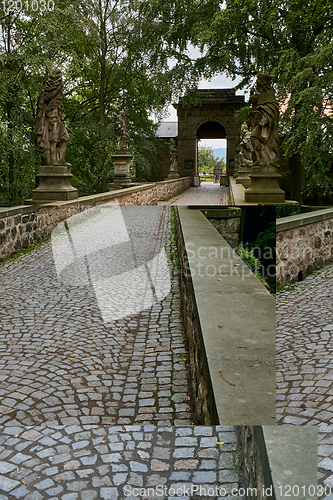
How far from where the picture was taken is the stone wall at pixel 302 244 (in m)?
7.18

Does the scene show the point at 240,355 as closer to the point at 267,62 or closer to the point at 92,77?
the point at 267,62

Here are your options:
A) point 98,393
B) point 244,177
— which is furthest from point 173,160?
point 98,393

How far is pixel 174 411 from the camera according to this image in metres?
3.14

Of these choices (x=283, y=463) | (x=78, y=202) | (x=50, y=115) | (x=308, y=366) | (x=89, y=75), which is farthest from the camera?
(x=89, y=75)

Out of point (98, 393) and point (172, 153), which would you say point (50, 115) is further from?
point (172, 153)

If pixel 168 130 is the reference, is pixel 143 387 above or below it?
below

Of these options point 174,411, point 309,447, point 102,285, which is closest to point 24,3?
point 102,285

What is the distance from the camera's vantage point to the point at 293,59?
1503 centimetres

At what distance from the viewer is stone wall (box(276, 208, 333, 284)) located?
23.6 feet

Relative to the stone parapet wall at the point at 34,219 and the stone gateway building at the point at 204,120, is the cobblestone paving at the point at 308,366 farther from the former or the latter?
the stone gateway building at the point at 204,120

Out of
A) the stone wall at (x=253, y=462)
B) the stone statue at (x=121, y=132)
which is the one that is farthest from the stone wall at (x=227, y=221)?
the stone statue at (x=121, y=132)

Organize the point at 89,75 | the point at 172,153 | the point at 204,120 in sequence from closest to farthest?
the point at 89,75
the point at 172,153
the point at 204,120

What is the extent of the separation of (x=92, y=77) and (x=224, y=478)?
24.9m

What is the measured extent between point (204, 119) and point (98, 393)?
3450cm
